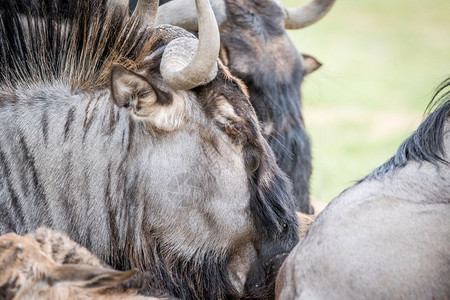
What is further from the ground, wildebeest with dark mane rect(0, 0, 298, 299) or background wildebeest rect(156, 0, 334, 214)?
wildebeest with dark mane rect(0, 0, 298, 299)

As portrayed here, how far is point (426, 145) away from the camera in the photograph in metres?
3.78

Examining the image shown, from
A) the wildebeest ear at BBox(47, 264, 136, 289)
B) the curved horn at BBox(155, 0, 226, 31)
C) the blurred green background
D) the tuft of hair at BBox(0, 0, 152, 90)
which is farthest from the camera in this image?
the blurred green background

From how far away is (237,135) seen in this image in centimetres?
407

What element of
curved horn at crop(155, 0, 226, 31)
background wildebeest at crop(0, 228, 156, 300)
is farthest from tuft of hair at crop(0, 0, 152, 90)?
curved horn at crop(155, 0, 226, 31)

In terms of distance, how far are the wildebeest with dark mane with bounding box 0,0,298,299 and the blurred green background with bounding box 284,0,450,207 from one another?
10.8 ft

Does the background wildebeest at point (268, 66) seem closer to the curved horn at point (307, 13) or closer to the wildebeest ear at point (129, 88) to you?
the curved horn at point (307, 13)

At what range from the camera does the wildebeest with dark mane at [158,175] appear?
4008mm

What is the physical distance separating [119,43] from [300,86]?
256 centimetres

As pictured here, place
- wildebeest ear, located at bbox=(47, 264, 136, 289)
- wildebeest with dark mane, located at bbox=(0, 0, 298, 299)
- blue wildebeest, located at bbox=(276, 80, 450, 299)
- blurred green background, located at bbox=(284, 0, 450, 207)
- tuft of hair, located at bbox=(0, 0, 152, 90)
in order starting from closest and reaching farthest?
wildebeest ear, located at bbox=(47, 264, 136, 289)
blue wildebeest, located at bbox=(276, 80, 450, 299)
wildebeest with dark mane, located at bbox=(0, 0, 298, 299)
tuft of hair, located at bbox=(0, 0, 152, 90)
blurred green background, located at bbox=(284, 0, 450, 207)

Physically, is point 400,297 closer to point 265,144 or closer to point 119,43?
point 265,144

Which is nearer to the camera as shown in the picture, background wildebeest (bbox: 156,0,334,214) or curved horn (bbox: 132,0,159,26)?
curved horn (bbox: 132,0,159,26)

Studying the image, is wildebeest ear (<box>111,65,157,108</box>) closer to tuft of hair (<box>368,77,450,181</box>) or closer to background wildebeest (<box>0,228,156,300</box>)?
background wildebeest (<box>0,228,156,300</box>)

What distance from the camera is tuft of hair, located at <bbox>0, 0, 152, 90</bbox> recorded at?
4.34m

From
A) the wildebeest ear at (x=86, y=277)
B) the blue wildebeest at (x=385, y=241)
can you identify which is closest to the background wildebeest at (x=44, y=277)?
the wildebeest ear at (x=86, y=277)
